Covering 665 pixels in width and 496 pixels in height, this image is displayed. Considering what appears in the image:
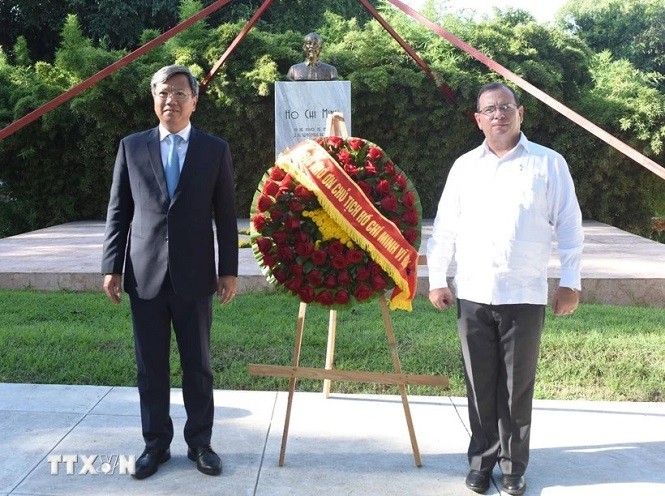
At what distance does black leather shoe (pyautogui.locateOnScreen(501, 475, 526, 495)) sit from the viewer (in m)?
3.04

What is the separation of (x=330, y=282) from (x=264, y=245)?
337 mm

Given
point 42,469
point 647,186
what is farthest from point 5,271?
point 647,186

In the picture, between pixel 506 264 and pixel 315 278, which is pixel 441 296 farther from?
pixel 315 278

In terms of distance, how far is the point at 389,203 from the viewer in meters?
3.28

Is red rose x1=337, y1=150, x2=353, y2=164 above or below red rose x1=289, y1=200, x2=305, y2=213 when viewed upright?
above

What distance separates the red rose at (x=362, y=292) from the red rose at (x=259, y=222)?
505 mm

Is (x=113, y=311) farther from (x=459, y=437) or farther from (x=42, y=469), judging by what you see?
(x=459, y=437)

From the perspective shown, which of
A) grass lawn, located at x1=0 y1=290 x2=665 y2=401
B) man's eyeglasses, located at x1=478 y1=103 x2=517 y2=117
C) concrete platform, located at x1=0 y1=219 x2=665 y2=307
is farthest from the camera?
concrete platform, located at x1=0 y1=219 x2=665 y2=307

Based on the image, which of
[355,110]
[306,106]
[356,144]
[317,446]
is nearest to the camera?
[356,144]

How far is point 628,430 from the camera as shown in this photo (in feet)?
12.5

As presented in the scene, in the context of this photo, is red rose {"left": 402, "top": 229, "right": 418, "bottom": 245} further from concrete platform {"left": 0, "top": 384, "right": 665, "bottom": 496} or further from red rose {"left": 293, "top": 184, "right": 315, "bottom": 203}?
concrete platform {"left": 0, "top": 384, "right": 665, "bottom": 496}

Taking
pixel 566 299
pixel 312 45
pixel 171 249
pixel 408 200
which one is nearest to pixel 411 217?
pixel 408 200

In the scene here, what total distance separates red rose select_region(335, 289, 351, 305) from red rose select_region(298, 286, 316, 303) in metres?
0.11

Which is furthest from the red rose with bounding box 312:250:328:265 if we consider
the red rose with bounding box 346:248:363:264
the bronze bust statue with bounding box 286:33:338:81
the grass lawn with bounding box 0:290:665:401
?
the bronze bust statue with bounding box 286:33:338:81
